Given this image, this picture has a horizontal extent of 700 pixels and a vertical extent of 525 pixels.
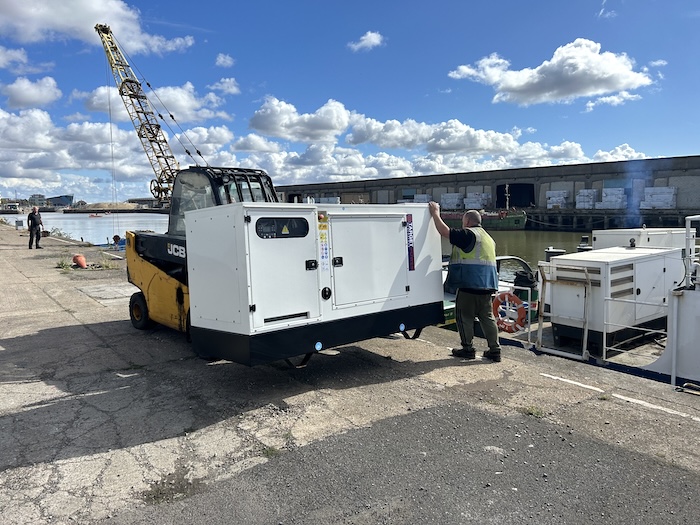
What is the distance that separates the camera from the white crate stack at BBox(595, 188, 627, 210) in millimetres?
52875

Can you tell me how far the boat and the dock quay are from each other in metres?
1.26

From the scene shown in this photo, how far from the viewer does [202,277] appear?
16.0 feet

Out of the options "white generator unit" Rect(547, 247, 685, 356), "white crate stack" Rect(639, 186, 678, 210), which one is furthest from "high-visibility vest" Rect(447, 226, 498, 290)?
"white crate stack" Rect(639, 186, 678, 210)

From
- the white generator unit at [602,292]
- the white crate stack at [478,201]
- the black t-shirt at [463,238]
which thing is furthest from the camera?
the white crate stack at [478,201]

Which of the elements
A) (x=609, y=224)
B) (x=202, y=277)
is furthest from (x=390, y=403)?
(x=609, y=224)

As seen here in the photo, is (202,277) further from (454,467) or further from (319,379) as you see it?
(454,467)

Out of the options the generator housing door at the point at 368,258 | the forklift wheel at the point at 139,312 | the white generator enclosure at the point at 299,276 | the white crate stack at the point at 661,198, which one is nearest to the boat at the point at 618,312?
the white generator enclosure at the point at 299,276

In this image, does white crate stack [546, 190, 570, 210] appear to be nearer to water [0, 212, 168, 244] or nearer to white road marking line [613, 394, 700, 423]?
water [0, 212, 168, 244]

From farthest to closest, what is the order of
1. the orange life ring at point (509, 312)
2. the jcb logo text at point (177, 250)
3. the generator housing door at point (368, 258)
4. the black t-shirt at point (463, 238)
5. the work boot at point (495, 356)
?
the orange life ring at point (509, 312), the jcb logo text at point (177, 250), the work boot at point (495, 356), the black t-shirt at point (463, 238), the generator housing door at point (368, 258)

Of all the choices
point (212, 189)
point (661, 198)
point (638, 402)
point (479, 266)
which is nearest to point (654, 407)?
point (638, 402)

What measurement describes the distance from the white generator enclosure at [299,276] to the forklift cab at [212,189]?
161 centimetres

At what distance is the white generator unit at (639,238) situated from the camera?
9.80 m

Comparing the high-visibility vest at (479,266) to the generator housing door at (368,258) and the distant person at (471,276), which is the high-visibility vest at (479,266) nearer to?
the distant person at (471,276)

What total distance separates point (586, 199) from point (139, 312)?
56091 millimetres
